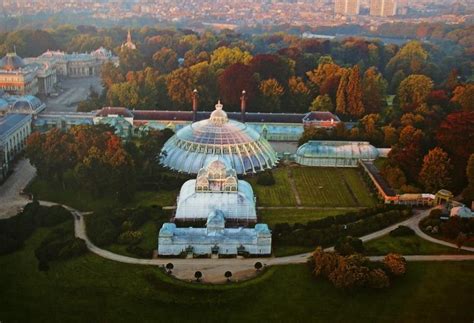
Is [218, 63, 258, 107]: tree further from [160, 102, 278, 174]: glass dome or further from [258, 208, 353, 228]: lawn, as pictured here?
[258, 208, 353, 228]: lawn

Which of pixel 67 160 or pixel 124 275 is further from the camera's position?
pixel 67 160

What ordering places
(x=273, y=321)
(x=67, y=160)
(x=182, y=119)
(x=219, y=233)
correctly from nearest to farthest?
(x=273, y=321) → (x=219, y=233) → (x=67, y=160) → (x=182, y=119)

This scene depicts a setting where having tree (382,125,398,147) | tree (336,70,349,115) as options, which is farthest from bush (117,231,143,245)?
tree (336,70,349,115)

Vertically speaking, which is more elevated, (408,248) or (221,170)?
(221,170)

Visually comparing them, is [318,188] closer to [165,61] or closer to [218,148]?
[218,148]

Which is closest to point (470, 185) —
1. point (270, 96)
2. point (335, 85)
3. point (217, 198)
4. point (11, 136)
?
point (217, 198)

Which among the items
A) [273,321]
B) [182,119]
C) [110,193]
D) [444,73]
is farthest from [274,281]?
[444,73]

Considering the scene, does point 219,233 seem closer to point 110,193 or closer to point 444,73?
point 110,193
